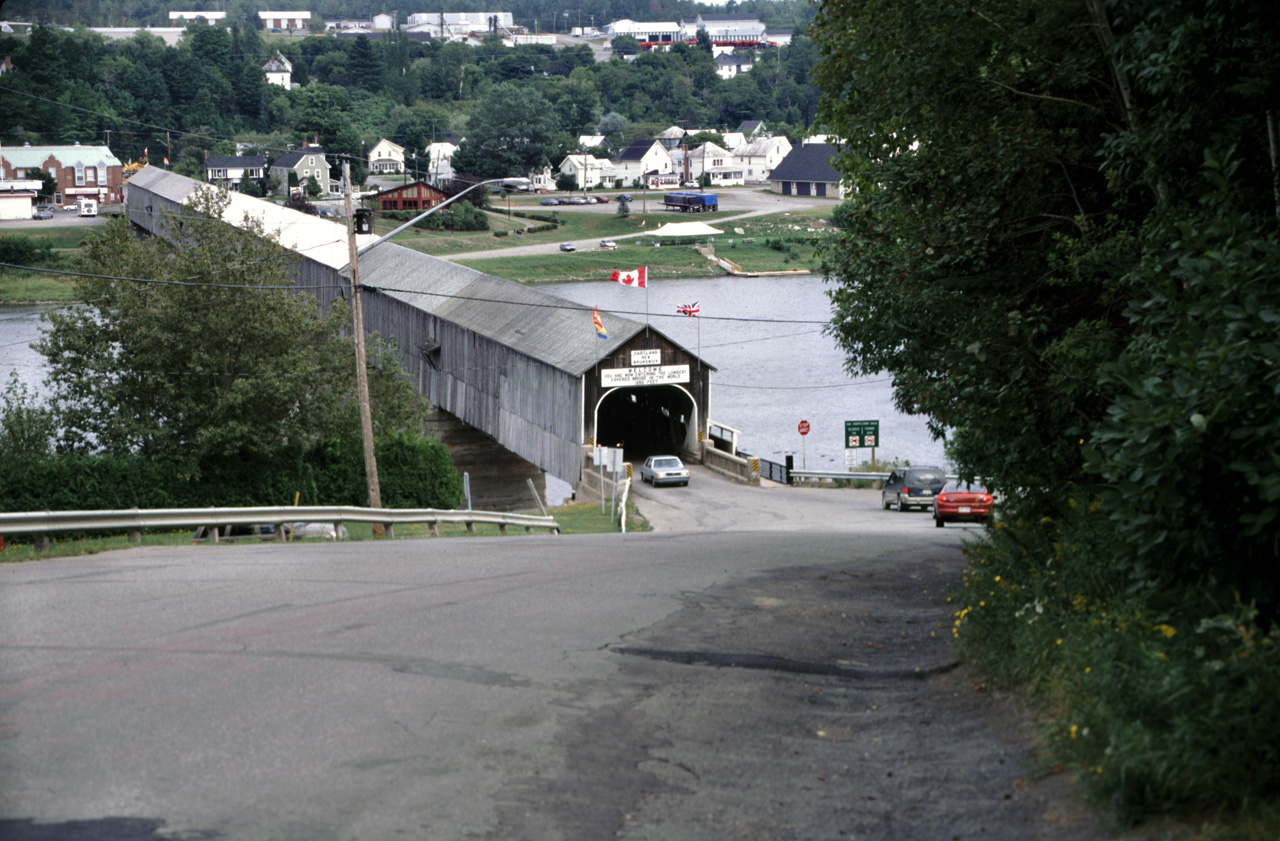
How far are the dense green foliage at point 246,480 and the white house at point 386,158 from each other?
5181 inches

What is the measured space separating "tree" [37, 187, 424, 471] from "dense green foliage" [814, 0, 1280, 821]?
16.7 meters

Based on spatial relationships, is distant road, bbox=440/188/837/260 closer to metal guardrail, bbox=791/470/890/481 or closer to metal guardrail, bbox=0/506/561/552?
metal guardrail, bbox=791/470/890/481

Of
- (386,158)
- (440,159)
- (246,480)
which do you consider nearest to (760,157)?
(440,159)

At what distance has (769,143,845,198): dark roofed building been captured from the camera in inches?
5940

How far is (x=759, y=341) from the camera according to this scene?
76.6m

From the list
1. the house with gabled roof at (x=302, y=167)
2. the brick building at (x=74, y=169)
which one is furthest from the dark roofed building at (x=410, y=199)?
the brick building at (x=74, y=169)

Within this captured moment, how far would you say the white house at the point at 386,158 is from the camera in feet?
520

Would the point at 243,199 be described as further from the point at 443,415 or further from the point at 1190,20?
the point at 1190,20

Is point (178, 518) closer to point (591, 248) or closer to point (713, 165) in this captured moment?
point (591, 248)

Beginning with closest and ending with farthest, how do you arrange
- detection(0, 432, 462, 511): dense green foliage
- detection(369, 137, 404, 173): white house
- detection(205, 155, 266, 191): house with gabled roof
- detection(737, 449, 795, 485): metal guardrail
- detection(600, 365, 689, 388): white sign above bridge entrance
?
1. detection(0, 432, 462, 511): dense green foliage
2. detection(600, 365, 689, 388): white sign above bridge entrance
3. detection(737, 449, 795, 485): metal guardrail
4. detection(205, 155, 266, 191): house with gabled roof
5. detection(369, 137, 404, 173): white house

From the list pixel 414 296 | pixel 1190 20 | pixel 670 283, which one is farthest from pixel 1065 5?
pixel 670 283

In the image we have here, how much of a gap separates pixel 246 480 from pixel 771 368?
147ft

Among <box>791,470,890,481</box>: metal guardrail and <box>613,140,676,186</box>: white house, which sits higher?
<box>613,140,676,186</box>: white house

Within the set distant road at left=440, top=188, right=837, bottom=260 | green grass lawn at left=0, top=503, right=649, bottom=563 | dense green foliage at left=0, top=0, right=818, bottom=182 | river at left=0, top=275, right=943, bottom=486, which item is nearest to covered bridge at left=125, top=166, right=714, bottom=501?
river at left=0, top=275, right=943, bottom=486
